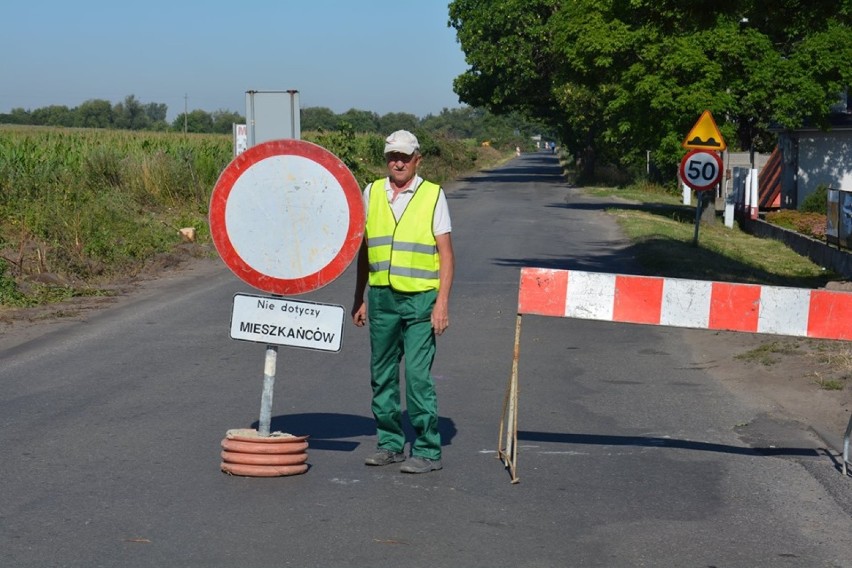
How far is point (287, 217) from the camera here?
21.7 feet

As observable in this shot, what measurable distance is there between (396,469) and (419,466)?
0.54 ft

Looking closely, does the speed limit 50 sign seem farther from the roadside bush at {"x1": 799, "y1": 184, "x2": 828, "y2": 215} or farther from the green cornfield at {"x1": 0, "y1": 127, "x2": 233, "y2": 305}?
the roadside bush at {"x1": 799, "y1": 184, "x2": 828, "y2": 215}

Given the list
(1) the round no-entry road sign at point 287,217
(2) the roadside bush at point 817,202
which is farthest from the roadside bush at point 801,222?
(1) the round no-entry road sign at point 287,217

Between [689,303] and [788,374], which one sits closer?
[689,303]

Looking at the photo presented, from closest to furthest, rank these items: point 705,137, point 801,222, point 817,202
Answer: point 705,137 → point 801,222 → point 817,202

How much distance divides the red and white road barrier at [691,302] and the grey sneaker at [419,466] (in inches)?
39.0

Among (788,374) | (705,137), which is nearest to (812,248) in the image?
(705,137)

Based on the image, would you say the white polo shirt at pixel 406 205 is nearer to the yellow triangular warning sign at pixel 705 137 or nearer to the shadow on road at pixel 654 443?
the shadow on road at pixel 654 443

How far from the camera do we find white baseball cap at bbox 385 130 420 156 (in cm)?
669

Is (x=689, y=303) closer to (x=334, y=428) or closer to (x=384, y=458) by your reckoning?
(x=384, y=458)

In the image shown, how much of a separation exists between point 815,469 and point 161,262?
1377 cm

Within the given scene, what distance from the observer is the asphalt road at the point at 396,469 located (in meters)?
5.50

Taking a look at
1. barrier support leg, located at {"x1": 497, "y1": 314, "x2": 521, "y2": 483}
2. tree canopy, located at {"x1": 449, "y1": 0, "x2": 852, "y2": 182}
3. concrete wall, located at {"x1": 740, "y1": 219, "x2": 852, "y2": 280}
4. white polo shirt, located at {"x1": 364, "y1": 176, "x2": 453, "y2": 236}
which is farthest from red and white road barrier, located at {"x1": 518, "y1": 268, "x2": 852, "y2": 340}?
tree canopy, located at {"x1": 449, "y1": 0, "x2": 852, "y2": 182}

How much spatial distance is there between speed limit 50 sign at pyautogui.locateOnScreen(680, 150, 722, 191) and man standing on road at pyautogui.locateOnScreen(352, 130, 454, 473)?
14591 mm
